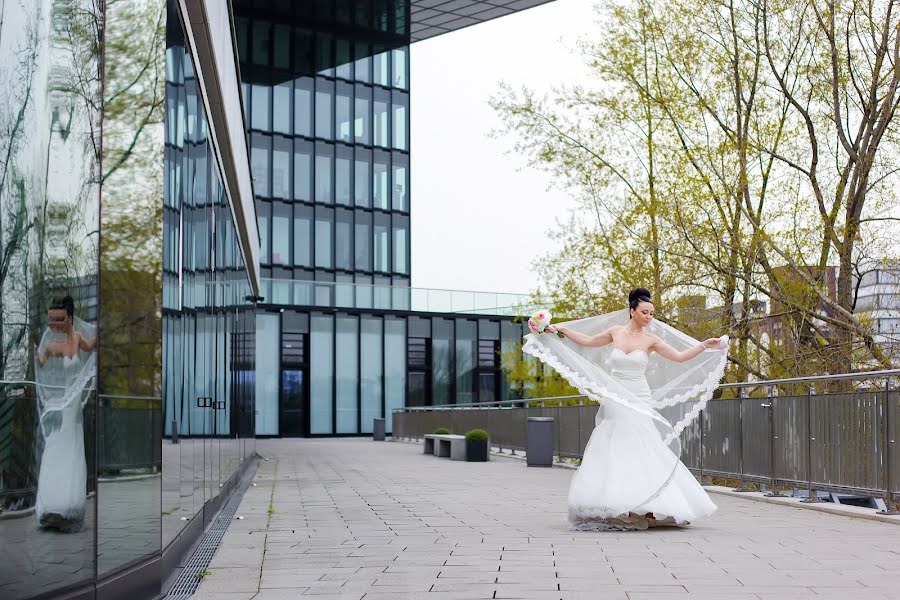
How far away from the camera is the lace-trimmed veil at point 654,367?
10.3m

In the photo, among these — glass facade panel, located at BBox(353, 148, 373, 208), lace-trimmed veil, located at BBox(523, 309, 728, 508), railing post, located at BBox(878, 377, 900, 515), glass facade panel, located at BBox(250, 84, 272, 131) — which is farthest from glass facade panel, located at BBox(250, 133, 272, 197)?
railing post, located at BBox(878, 377, 900, 515)

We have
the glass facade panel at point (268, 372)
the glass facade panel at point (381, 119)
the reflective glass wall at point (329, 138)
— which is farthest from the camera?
the glass facade panel at point (381, 119)

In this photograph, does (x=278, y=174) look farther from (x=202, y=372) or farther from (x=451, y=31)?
(x=202, y=372)

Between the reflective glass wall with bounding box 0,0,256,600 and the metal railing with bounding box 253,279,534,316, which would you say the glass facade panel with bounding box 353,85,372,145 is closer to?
the metal railing with bounding box 253,279,534,316

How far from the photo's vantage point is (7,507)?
12.1 ft

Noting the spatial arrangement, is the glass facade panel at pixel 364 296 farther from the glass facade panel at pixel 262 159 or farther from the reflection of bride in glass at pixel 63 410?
the reflection of bride in glass at pixel 63 410

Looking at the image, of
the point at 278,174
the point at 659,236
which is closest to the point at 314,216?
the point at 278,174

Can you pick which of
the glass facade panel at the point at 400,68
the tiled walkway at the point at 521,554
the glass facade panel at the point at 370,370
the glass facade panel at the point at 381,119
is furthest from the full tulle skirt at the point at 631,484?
the glass facade panel at the point at 400,68

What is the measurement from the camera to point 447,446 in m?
26.6

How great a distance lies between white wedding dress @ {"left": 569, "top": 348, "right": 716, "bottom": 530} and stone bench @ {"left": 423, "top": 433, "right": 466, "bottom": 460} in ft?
48.9

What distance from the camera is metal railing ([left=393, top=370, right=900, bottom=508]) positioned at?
1052 cm

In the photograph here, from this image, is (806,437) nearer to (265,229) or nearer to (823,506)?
(823,506)

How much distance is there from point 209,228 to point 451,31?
40.5 m

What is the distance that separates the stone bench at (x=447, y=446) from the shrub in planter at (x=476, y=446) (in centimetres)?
41
